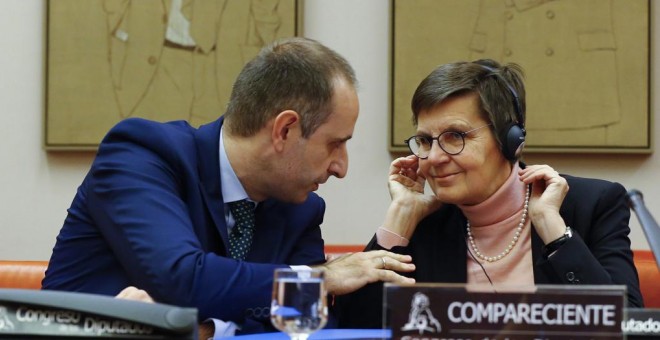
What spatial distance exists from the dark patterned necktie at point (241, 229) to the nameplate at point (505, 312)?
1.16 metres

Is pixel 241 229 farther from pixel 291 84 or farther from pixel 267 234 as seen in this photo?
pixel 291 84

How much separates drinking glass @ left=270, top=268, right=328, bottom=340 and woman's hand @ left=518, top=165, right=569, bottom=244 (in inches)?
45.3

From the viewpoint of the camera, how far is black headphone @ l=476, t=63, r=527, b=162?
7.78 ft

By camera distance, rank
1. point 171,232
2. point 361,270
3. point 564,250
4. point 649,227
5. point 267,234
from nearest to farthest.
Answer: point 649,227 < point 171,232 < point 361,270 < point 564,250 < point 267,234

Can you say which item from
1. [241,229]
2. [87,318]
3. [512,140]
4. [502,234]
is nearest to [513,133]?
[512,140]

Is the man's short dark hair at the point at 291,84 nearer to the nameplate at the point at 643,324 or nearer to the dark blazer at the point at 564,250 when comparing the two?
the dark blazer at the point at 564,250

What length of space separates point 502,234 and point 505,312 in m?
1.41

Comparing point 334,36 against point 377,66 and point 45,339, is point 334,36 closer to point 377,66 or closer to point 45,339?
point 377,66

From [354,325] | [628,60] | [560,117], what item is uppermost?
[628,60]

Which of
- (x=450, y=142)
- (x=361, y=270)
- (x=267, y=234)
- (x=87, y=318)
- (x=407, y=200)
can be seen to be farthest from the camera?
(x=407, y=200)

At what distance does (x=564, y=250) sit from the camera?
218 cm

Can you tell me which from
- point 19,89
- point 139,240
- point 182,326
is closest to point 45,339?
point 182,326

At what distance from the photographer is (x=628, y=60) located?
3277mm

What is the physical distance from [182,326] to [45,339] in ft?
0.54
